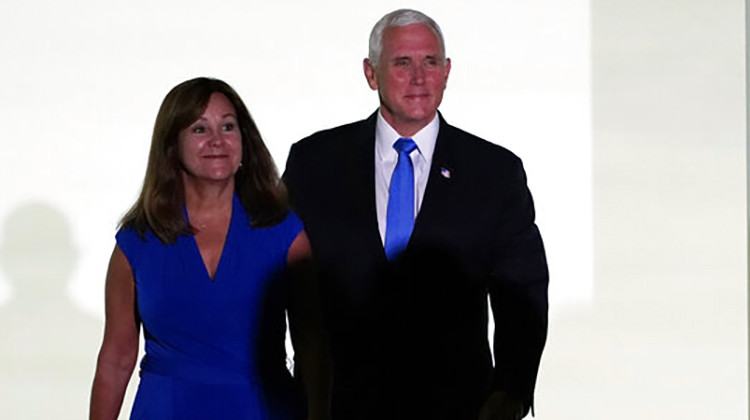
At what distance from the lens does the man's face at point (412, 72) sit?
9.88 ft

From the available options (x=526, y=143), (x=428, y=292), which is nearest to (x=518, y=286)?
(x=428, y=292)

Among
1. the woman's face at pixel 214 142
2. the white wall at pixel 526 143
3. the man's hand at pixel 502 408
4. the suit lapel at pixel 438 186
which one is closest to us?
the woman's face at pixel 214 142

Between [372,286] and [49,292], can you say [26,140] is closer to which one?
[49,292]

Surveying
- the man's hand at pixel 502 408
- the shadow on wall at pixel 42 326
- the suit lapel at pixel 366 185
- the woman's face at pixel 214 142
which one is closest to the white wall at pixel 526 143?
the shadow on wall at pixel 42 326

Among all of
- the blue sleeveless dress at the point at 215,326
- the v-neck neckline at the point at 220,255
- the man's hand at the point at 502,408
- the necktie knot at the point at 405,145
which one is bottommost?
the man's hand at the point at 502,408

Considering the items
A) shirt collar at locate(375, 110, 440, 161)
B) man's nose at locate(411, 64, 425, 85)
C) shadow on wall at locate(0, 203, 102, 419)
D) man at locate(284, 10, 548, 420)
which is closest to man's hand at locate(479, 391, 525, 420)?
man at locate(284, 10, 548, 420)

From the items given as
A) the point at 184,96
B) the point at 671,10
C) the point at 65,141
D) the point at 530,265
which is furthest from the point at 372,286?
the point at 671,10

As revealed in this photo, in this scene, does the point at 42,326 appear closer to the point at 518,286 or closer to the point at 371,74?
the point at 371,74

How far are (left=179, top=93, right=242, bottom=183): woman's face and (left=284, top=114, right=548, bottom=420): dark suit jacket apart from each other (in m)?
0.36

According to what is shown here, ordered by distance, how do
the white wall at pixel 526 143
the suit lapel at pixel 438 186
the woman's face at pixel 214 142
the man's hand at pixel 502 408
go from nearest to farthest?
the woman's face at pixel 214 142, the man's hand at pixel 502 408, the suit lapel at pixel 438 186, the white wall at pixel 526 143

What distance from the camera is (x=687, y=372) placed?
4.47 m

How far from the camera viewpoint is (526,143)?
4.31 m

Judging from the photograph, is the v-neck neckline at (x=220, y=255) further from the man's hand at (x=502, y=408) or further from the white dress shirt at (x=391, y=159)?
the man's hand at (x=502, y=408)

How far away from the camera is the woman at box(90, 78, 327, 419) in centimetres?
268
